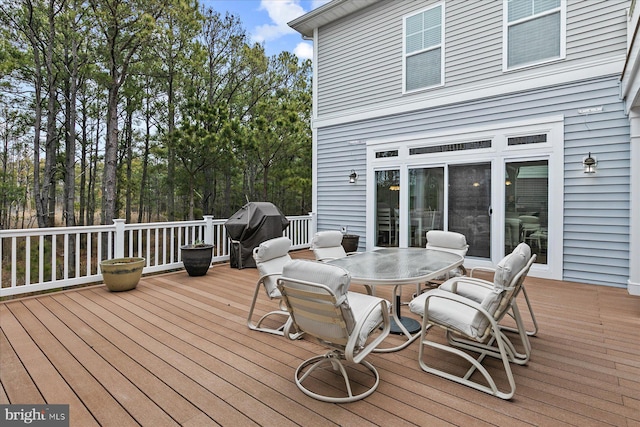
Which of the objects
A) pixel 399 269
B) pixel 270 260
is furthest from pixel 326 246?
pixel 399 269

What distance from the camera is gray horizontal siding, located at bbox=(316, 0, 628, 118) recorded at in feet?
16.6

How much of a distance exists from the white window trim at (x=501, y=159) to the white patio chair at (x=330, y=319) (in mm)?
4327

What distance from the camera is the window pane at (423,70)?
666 cm

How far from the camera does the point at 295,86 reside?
50.9 ft

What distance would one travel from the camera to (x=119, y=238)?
17.4 ft

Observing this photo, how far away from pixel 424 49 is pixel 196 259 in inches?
A: 231

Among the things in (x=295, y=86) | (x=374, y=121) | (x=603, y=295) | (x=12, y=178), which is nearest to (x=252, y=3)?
(x=295, y=86)

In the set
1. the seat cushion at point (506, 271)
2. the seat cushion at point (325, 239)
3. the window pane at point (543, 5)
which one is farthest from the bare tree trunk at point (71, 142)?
the seat cushion at point (506, 271)

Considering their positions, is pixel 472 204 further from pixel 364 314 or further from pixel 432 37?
pixel 364 314

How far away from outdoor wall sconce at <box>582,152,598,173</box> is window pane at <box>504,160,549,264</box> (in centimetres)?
49

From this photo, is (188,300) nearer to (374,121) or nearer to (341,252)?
(341,252)

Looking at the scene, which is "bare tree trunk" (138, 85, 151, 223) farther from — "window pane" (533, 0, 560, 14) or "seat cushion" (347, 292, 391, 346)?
"seat cushion" (347, 292, 391, 346)

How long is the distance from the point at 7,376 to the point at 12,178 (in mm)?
14637

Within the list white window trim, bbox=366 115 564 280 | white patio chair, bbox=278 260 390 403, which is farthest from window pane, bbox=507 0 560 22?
white patio chair, bbox=278 260 390 403
